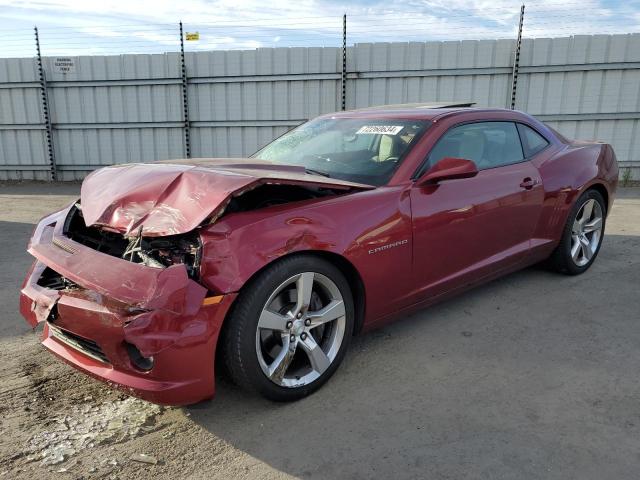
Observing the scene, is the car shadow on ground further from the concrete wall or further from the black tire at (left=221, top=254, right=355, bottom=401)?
the concrete wall

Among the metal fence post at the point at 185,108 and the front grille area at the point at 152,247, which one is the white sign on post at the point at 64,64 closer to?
the metal fence post at the point at 185,108

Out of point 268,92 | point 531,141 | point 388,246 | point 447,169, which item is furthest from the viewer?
point 268,92

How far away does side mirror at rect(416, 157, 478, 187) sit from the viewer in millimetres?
3073

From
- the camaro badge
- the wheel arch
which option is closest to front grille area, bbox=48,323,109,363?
the camaro badge

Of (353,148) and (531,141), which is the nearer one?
(353,148)

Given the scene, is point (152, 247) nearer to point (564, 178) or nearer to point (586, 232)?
point (564, 178)

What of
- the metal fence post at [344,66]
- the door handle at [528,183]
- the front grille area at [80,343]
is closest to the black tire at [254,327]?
the front grille area at [80,343]

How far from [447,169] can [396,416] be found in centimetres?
148

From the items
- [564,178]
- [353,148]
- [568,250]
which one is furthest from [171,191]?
[568,250]

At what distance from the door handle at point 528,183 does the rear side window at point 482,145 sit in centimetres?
17

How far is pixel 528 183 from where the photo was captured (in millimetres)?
3840

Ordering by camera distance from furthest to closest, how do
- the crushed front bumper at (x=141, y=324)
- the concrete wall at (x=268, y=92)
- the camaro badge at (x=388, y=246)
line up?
the concrete wall at (x=268, y=92) → the camaro badge at (x=388, y=246) → the crushed front bumper at (x=141, y=324)

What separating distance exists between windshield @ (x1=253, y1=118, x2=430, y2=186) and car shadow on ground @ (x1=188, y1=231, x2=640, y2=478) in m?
1.12

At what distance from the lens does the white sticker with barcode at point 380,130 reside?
3428 millimetres
